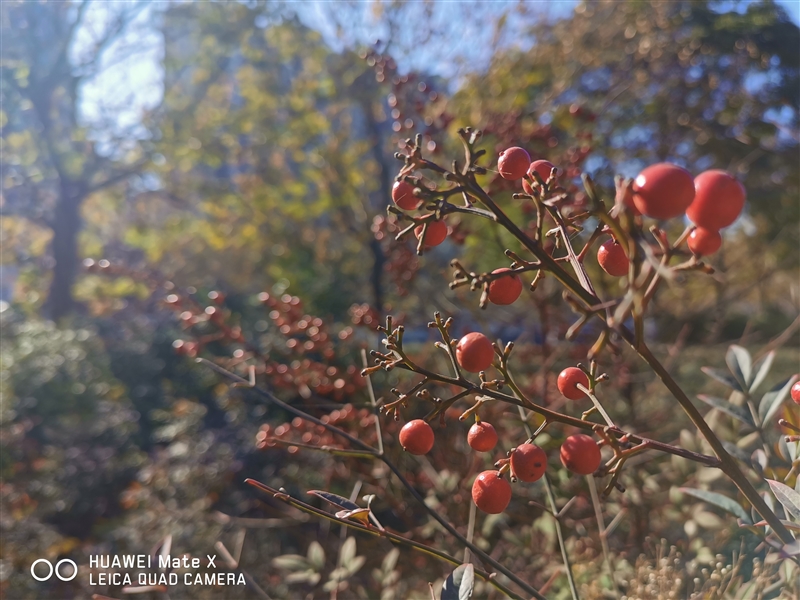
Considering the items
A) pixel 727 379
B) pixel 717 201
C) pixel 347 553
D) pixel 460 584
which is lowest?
pixel 347 553

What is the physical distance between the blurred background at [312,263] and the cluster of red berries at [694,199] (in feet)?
1.75

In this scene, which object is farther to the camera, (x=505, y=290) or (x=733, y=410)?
(x=733, y=410)

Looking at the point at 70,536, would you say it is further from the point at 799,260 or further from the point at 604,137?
the point at 799,260

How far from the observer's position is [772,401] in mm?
1021

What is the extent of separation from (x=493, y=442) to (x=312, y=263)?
442cm

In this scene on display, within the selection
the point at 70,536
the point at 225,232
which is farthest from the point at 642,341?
the point at 225,232

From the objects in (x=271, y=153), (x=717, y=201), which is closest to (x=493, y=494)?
(x=717, y=201)

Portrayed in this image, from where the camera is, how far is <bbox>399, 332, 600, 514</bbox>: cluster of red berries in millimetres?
631

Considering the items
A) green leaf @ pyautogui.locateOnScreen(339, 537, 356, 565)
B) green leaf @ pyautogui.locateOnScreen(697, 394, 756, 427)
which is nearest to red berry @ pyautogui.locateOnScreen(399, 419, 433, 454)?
green leaf @ pyautogui.locateOnScreen(697, 394, 756, 427)

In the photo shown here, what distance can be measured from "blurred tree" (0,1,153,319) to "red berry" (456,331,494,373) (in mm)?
6997

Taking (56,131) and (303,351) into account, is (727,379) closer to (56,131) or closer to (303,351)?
(303,351)

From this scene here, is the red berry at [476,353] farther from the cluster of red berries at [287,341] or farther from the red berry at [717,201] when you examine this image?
the cluster of red berries at [287,341]

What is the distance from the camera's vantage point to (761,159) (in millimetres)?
6098

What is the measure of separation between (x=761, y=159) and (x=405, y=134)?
626 cm
